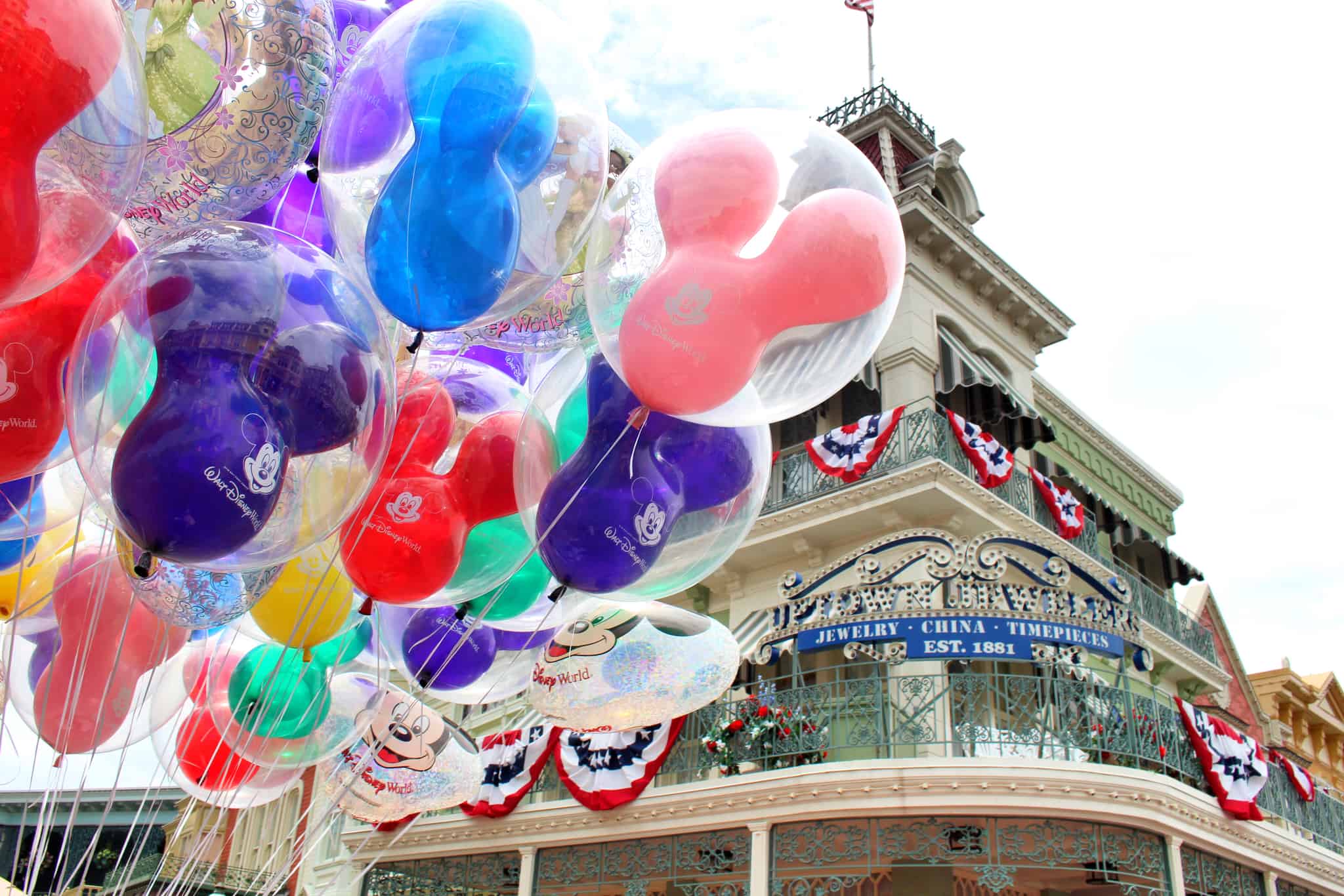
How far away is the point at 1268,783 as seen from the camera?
41.1 feet

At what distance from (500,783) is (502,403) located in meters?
9.63

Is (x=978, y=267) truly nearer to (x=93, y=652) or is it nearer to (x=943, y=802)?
(x=943, y=802)

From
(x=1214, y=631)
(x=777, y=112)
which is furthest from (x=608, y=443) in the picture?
(x=1214, y=631)

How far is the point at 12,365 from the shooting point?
312cm

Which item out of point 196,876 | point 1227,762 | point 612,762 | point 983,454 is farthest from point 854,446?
point 196,876

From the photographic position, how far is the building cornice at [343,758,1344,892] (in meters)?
9.36

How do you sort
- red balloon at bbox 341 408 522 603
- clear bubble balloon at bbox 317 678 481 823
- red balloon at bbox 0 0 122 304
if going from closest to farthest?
red balloon at bbox 0 0 122 304 → red balloon at bbox 341 408 522 603 → clear bubble balloon at bbox 317 678 481 823

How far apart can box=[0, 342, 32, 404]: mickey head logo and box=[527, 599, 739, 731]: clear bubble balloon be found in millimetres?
2658

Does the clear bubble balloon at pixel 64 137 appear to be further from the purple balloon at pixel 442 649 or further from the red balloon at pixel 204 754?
the red balloon at pixel 204 754

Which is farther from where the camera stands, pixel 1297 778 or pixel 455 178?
pixel 1297 778

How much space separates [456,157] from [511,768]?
11.0 metres

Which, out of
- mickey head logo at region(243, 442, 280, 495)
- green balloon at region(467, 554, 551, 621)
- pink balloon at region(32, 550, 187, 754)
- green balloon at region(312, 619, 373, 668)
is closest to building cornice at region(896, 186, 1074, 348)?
green balloon at region(467, 554, 551, 621)

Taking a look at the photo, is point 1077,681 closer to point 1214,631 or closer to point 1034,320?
point 1034,320

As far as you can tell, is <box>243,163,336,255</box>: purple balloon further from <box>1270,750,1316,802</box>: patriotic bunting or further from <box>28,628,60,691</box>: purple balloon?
<box>1270,750,1316,802</box>: patriotic bunting
